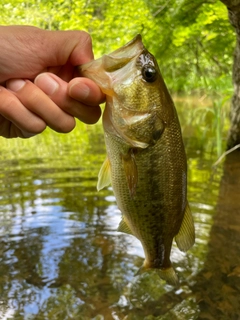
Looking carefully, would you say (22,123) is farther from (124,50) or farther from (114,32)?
(114,32)

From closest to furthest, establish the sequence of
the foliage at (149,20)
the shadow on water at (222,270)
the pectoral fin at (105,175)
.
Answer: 1. the pectoral fin at (105,175)
2. the shadow on water at (222,270)
3. the foliage at (149,20)

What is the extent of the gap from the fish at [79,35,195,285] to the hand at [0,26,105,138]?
0.33 feet

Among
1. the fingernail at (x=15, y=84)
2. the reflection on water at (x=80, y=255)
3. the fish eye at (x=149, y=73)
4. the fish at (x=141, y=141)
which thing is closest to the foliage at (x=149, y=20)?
the reflection on water at (x=80, y=255)

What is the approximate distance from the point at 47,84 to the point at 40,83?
37 mm

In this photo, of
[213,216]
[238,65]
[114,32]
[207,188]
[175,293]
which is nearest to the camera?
[175,293]

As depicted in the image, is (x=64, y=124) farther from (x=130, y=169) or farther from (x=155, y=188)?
(x=155, y=188)

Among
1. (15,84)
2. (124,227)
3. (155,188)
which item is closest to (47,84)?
(15,84)

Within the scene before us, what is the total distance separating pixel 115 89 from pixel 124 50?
175 mm

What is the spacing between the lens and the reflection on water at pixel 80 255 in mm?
3137

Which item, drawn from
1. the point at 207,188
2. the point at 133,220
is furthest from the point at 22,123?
the point at 207,188

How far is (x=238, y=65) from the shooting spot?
23.5ft

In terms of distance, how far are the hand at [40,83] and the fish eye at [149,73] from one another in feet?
0.69

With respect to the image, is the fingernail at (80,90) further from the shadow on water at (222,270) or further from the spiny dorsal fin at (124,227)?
the shadow on water at (222,270)

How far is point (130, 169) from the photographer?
6.14 ft
